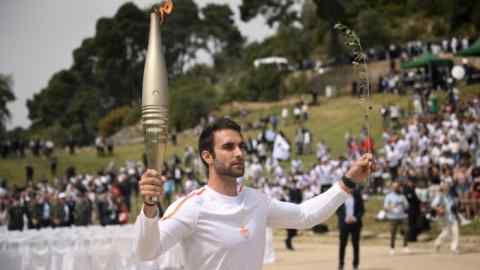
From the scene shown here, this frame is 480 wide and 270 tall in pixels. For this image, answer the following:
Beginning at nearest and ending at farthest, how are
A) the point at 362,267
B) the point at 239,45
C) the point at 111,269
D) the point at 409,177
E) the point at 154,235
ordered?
1. the point at 154,235
2. the point at 111,269
3. the point at 362,267
4. the point at 409,177
5. the point at 239,45

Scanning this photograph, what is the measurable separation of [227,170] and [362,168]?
79cm

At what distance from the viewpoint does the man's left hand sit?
525cm

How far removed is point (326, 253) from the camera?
22625 mm

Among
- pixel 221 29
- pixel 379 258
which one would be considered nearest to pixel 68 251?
pixel 379 258

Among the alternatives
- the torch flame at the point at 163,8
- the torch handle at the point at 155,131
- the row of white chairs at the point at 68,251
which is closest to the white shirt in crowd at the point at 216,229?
the torch handle at the point at 155,131

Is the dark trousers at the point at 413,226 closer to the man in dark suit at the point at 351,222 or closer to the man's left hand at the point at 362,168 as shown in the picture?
the man in dark suit at the point at 351,222

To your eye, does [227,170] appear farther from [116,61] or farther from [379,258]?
[116,61]

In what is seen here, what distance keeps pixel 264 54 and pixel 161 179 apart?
256 ft

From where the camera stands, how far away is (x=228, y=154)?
17.4ft

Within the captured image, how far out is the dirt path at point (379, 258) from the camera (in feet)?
60.2

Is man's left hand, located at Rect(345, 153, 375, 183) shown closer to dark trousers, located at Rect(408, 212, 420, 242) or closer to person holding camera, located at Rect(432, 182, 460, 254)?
person holding camera, located at Rect(432, 182, 460, 254)

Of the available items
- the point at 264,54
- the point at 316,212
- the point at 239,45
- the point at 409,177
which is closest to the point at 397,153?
the point at 409,177

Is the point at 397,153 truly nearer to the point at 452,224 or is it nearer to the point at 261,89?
the point at 452,224

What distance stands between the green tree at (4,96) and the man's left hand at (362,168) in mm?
75647
